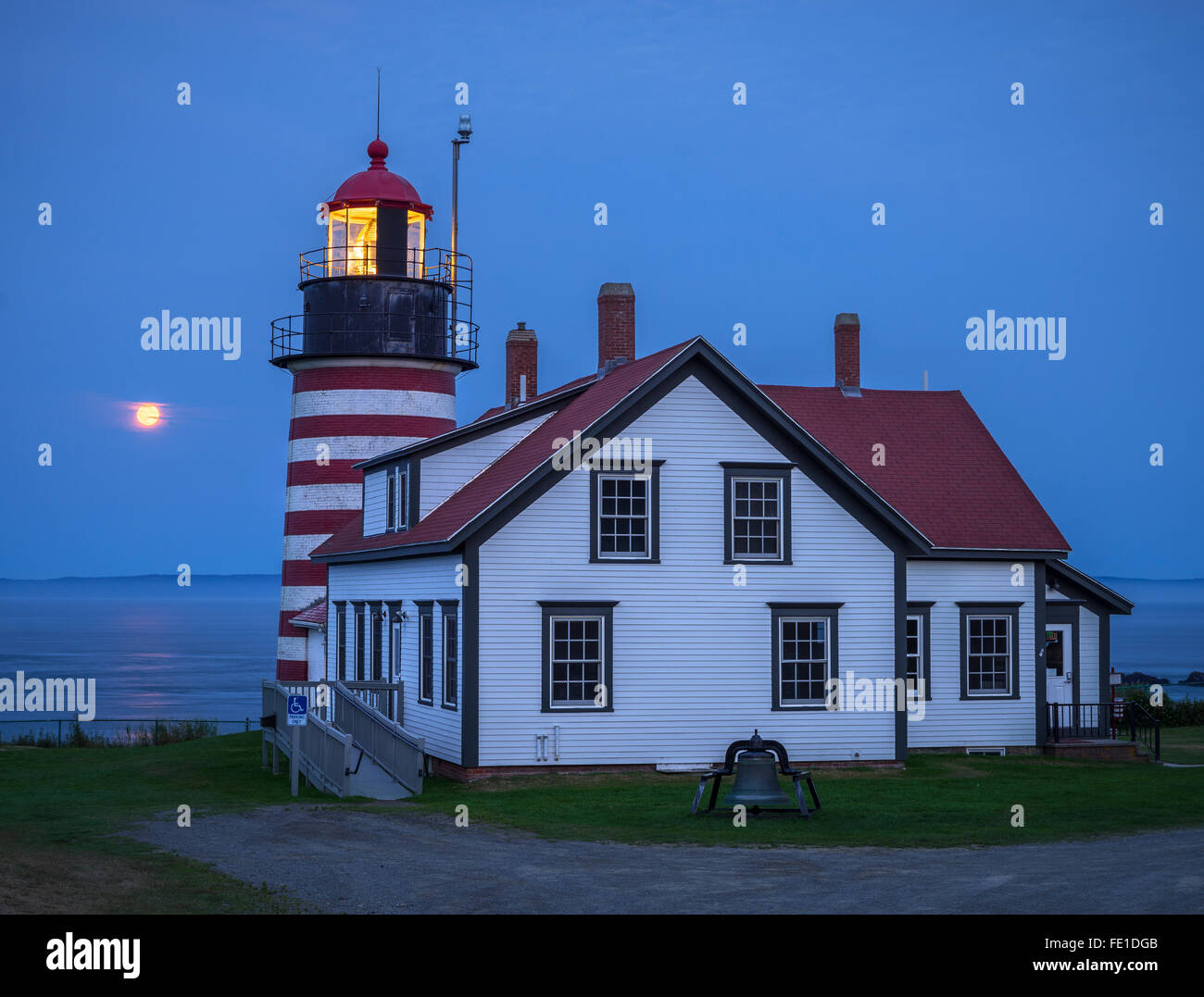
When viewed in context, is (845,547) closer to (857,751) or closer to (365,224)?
(857,751)

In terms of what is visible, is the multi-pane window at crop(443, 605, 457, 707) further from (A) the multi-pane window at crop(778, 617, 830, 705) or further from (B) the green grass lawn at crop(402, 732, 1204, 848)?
(A) the multi-pane window at crop(778, 617, 830, 705)

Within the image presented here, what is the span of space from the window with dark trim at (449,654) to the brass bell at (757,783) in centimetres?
728

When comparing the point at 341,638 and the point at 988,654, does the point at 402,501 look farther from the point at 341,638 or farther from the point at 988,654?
the point at 988,654

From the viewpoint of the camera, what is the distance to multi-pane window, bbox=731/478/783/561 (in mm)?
26859

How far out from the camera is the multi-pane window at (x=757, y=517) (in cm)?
2686

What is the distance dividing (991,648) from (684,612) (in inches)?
298

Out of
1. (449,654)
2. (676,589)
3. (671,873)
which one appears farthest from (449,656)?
(671,873)

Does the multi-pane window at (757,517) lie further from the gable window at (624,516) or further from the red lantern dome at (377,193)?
the red lantern dome at (377,193)

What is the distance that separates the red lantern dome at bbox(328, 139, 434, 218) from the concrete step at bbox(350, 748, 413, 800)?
17.0 metres

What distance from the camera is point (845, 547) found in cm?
2734

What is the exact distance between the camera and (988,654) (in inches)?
1187

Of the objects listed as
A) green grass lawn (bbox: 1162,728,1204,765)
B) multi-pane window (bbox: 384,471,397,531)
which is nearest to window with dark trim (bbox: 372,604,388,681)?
multi-pane window (bbox: 384,471,397,531)
